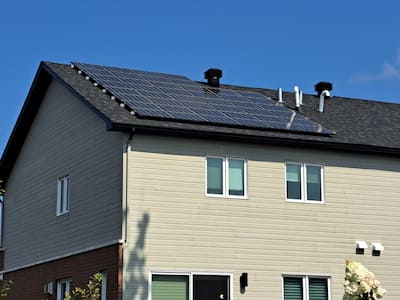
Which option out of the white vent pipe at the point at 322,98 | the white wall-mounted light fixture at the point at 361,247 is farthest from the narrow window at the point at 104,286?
the white vent pipe at the point at 322,98

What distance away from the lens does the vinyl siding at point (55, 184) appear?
2114 cm

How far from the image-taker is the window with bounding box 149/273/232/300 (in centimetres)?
1988

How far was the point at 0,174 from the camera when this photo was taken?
96.5 feet

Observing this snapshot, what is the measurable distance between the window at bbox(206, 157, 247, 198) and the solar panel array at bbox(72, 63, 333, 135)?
3.38 ft

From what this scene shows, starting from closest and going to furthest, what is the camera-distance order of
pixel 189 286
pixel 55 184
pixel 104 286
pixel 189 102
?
1. pixel 189 286
2. pixel 104 286
3. pixel 189 102
4. pixel 55 184

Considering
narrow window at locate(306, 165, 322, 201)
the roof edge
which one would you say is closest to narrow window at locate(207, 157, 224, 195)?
the roof edge

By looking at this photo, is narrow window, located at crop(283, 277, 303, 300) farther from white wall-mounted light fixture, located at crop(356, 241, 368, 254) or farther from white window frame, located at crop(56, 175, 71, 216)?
white window frame, located at crop(56, 175, 71, 216)

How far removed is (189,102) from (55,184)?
16.9ft

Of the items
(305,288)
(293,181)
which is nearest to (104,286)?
(305,288)

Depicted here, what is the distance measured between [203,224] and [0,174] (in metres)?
11.4

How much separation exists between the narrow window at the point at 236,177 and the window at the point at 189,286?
227 centimetres

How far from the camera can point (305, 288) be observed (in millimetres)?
21609

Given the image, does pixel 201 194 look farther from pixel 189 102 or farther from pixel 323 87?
pixel 323 87

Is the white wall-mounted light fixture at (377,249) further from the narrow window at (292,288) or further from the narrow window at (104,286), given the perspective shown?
the narrow window at (104,286)
